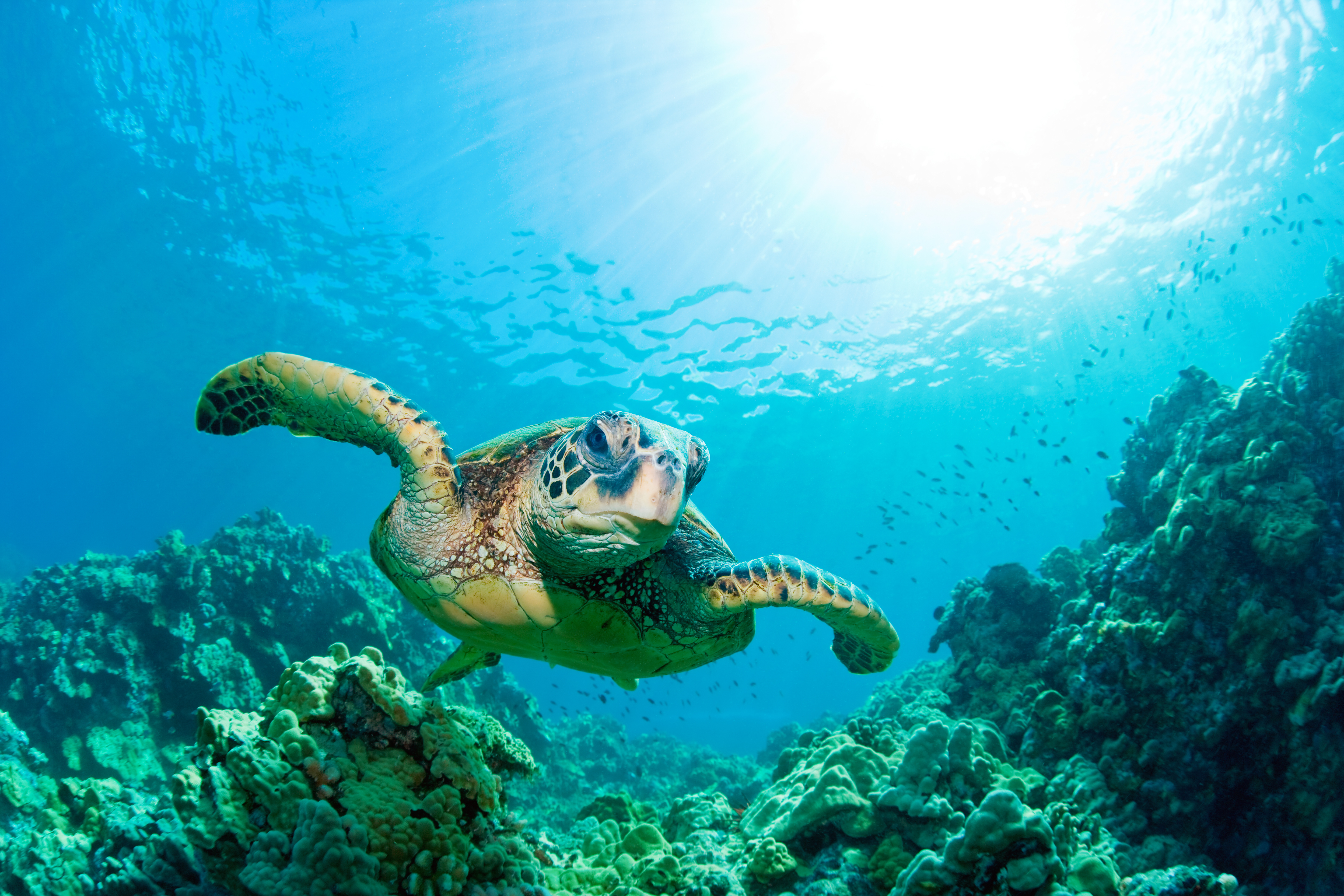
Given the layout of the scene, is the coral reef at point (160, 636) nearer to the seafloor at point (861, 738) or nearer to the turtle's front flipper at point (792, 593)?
the seafloor at point (861, 738)

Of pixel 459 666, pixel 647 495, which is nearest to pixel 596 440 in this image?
pixel 647 495

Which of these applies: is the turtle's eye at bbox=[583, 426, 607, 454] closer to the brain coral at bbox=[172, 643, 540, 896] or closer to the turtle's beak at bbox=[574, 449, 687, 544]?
the turtle's beak at bbox=[574, 449, 687, 544]

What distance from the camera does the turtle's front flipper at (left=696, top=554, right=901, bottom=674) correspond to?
2861mm

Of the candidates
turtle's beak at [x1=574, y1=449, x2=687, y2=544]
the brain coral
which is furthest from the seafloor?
turtle's beak at [x1=574, y1=449, x2=687, y2=544]

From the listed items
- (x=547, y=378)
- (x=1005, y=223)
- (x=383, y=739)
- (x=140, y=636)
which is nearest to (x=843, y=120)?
(x=1005, y=223)

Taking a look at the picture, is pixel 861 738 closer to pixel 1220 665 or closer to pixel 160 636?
pixel 1220 665

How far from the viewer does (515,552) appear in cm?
271

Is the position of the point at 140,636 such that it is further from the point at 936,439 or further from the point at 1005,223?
the point at 936,439

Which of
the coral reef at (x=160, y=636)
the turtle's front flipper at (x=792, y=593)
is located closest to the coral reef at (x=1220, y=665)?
the turtle's front flipper at (x=792, y=593)

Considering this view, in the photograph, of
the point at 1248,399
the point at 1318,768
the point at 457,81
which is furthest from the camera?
the point at 457,81

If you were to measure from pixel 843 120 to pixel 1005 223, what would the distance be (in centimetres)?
626

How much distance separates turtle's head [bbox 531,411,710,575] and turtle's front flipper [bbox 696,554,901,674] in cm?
70

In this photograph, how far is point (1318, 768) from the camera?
3.49 metres

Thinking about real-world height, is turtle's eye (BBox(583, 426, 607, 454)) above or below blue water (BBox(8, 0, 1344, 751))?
below
